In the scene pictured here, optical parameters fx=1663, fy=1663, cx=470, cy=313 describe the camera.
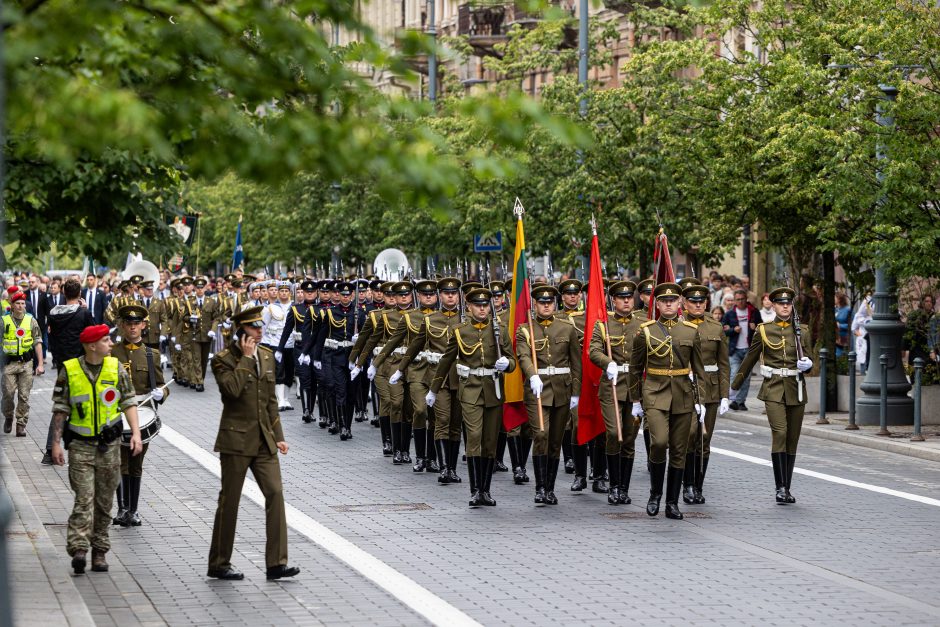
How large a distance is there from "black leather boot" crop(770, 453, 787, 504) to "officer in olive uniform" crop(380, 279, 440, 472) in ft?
13.0

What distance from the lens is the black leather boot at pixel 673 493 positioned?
13961 millimetres

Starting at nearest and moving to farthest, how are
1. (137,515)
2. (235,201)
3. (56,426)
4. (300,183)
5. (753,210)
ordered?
(56,426) < (137,515) < (753,210) < (300,183) < (235,201)

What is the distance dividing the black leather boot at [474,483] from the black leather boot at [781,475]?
106 inches

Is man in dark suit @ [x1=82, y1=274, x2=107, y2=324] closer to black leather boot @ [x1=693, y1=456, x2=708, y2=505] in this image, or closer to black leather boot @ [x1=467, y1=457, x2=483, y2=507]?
black leather boot @ [x1=467, y1=457, x2=483, y2=507]

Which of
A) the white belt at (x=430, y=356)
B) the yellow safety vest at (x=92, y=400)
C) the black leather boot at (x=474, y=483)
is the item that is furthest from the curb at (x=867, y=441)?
the yellow safety vest at (x=92, y=400)

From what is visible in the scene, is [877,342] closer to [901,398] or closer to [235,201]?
[901,398]

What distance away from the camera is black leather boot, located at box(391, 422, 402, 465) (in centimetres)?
1814

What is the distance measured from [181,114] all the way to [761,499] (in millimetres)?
9440

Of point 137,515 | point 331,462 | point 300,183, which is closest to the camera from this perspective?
point 137,515

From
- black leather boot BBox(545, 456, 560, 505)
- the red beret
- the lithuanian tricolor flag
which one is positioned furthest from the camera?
the lithuanian tricolor flag

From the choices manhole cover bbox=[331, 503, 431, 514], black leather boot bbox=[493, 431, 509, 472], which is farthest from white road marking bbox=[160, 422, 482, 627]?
black leather boot bbox=[493, 431, 509, 472]

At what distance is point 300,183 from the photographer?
46844mm

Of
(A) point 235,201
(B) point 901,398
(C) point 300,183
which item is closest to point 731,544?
(B) point 901,398

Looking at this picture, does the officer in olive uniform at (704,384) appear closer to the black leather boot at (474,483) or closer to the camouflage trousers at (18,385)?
the black leather boot at (474,483)
